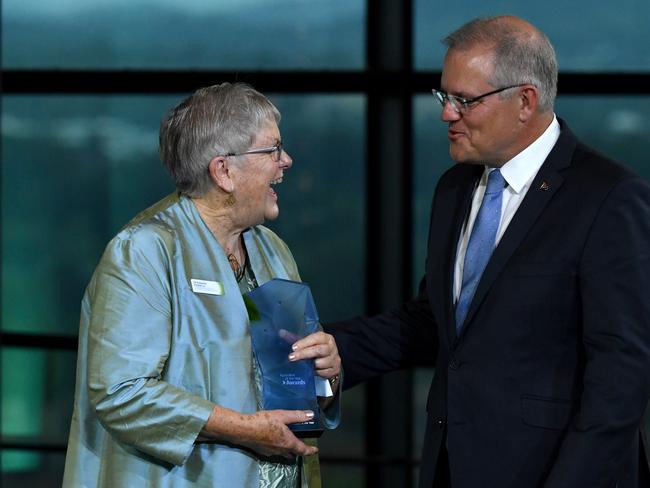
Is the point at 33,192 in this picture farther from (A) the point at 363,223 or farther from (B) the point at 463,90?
(B) the point at 463,90

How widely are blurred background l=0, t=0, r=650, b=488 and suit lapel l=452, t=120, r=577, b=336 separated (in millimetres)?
3032

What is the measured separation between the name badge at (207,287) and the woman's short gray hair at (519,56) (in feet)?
2.71

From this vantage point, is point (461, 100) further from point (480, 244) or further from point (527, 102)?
point (480, 244)

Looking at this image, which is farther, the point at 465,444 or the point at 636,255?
the point at 465,444

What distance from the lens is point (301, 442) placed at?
2.70 m

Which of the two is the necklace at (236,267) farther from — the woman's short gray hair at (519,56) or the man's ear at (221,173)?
the woman's short gray hair at (519,56)

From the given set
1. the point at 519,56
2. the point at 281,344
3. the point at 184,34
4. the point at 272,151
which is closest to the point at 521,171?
the point at 519,56

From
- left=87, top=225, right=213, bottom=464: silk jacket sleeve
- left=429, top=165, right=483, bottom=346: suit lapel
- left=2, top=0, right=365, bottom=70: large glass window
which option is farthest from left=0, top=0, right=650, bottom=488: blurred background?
left=87, top=225, right=213, bottom=464: silk jacket sleeve

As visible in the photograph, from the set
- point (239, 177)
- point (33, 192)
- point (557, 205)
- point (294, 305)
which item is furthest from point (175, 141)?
point (33, 192)

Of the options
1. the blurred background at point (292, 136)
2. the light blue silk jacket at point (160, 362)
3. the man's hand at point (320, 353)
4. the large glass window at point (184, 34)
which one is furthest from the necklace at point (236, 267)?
the large glass window at point (184, 34)

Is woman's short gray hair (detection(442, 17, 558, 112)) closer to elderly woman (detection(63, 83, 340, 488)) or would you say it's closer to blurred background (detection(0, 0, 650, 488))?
elderly woman (detection(63, 83, 340, 488))

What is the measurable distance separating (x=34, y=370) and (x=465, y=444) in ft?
12.6

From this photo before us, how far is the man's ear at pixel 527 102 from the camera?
2793 millimetres

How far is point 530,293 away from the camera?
2.67 metres
